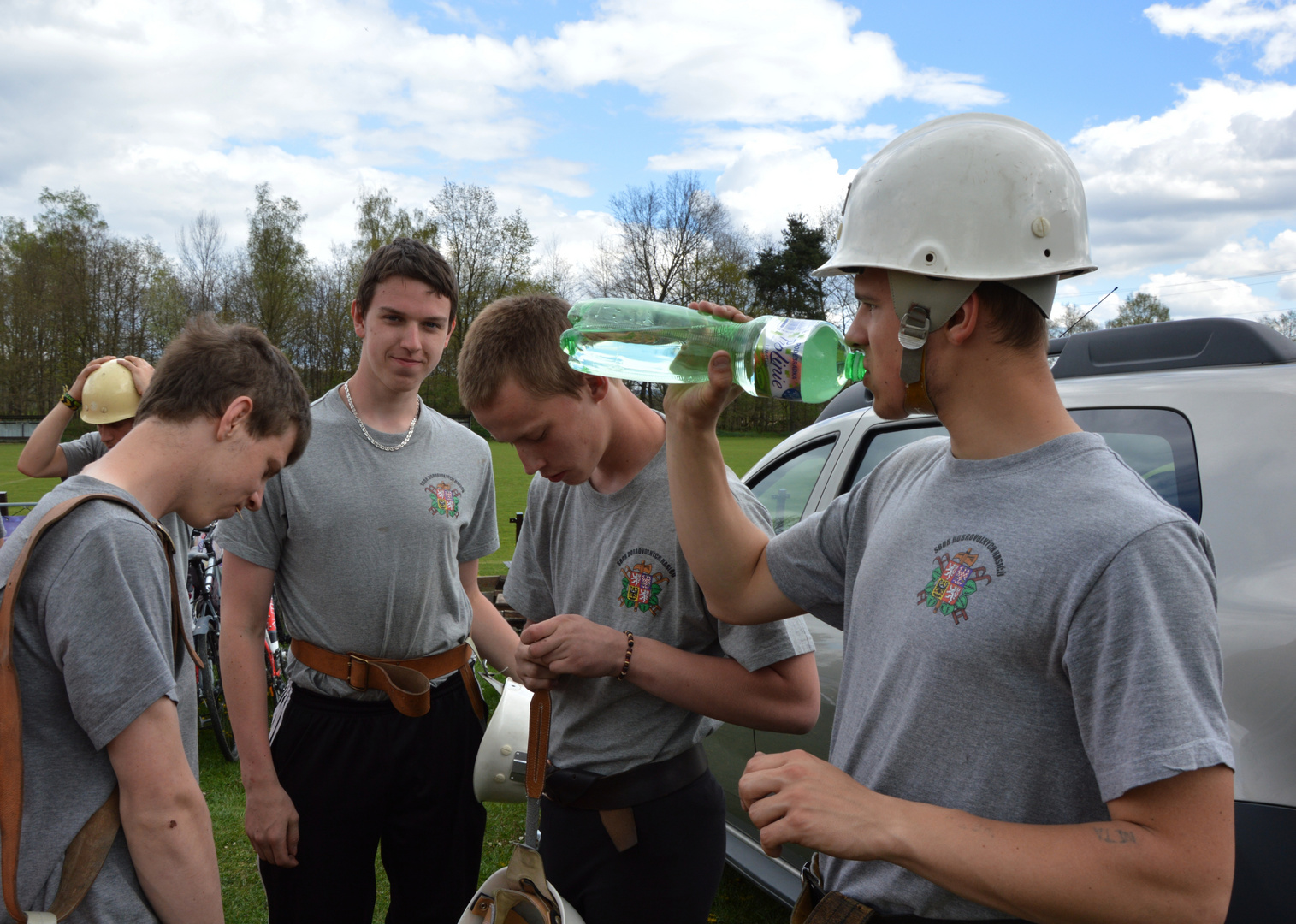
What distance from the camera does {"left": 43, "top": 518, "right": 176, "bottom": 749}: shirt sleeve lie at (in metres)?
1.49

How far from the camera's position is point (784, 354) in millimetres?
1702

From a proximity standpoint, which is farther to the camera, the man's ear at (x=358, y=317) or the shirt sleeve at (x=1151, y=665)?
the man's ear at (x=358, y=317)

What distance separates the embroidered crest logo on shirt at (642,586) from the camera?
1.99 meters

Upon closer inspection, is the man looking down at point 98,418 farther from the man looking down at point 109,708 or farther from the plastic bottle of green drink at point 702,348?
the plastic bottle of green drink at point 702,348

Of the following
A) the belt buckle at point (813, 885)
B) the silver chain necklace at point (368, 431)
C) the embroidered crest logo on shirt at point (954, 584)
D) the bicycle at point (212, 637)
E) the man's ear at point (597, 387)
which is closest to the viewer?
the embroidered crest logo on shirt at point (954, 584)

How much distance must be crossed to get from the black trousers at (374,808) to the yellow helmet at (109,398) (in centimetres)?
280

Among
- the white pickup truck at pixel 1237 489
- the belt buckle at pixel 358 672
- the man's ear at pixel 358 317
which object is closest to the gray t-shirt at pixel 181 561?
the belt buckle at pixel 358 672

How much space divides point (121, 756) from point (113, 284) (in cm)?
5165

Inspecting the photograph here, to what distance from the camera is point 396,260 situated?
2918 millimetres

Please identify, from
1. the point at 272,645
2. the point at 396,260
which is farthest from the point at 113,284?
the point at 396,260

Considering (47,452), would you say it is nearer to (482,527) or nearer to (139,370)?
(139,370)

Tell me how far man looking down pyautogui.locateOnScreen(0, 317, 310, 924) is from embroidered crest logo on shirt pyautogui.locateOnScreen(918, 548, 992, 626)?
1.35m

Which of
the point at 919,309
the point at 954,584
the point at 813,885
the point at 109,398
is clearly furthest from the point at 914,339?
the point at 109,398

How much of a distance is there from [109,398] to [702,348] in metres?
3.97
